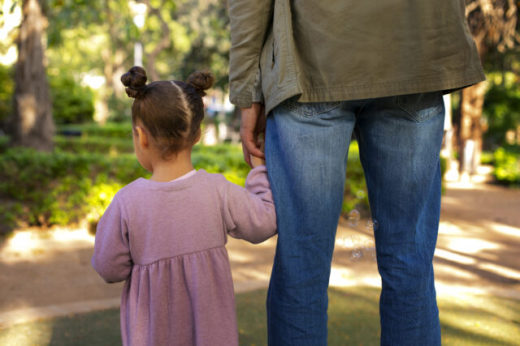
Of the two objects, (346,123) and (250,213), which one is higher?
(346,123)

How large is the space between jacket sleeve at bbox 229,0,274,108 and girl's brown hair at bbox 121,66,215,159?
0.41 ft

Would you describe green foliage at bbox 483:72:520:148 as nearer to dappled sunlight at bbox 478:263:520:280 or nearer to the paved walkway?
the paved walkway

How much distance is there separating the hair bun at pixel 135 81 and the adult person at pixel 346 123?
0.92ft

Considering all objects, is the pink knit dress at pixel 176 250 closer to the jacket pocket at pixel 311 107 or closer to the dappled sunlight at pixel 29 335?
the jacket pocket at pixel 311 107

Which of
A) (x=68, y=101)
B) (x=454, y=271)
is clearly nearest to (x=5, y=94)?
(x=68, y=101)

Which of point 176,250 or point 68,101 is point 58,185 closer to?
point 176,250

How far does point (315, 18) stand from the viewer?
1.47 metres

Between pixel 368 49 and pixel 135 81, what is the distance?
71 cm

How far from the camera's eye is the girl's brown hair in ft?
5.16

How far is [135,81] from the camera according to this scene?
1549mm

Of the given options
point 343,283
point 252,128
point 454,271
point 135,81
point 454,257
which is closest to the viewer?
point 135,81

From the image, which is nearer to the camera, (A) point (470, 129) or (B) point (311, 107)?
(B) point (311, 107)

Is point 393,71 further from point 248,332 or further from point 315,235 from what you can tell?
point 248,332

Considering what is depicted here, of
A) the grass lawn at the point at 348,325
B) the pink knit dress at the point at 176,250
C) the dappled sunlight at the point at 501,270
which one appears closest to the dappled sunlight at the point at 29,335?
the grass lawn at the point at 348,325
